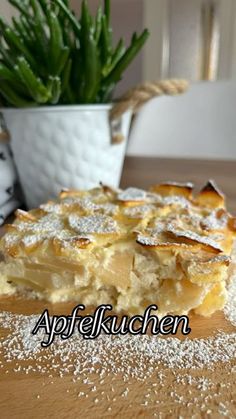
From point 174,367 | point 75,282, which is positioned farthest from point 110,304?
point 174,367

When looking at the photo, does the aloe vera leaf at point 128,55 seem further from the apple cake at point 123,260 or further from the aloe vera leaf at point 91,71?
the apple cake at point 123,260

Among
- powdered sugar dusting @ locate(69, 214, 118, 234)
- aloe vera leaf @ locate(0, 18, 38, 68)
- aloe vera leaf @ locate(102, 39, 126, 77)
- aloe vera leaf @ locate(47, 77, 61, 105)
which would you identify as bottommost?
powdered sugar dusting @ locate(69, 214, 118, 234)

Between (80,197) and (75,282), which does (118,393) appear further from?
(80,197)

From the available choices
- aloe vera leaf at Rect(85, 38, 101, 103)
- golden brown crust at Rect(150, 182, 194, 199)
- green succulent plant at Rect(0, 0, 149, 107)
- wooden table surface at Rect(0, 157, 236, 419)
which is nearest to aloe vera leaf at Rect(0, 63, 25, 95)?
green succulent plant at Rect(0, 0, 149, 107)

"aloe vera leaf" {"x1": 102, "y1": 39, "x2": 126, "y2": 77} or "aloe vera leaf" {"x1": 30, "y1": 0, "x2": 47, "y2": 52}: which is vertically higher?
"aloe vera leaf" {"x1": 30, "y1": 0, "x2": 47, "y2": 52}

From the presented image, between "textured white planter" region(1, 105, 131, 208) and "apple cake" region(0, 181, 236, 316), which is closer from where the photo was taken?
"apple cake" region(0, 181, 236, 316)

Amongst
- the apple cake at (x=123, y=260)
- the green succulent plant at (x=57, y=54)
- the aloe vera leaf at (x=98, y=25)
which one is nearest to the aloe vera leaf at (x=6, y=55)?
the green succulent plant at (x=57, y=54)

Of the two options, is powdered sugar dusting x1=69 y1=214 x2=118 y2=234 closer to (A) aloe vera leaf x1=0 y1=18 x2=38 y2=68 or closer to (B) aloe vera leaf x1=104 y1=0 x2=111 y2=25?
(A) aloe vera leaf x1=0 y1=18 x2=38 y2=68
